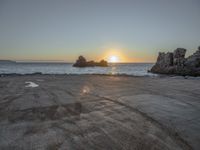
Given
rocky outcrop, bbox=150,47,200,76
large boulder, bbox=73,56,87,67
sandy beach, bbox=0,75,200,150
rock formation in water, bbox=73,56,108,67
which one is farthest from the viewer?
rock formation in water, bbox=73,56,108,67

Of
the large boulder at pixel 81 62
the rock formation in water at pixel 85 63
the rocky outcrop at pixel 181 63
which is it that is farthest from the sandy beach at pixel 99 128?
the rock formation in water at pixel 85 63

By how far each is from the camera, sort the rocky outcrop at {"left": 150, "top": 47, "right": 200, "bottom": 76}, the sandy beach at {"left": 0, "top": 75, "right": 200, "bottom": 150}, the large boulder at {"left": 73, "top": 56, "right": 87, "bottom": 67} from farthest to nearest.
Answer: the large boulder at {"left": 73, "top": 56, "right": 87, "bottom": 67} → the rocky outcrop at {"left": 150, "top": 47, "right": 200, "bottom": 76} → the sandy beach at {"left": 0, "top": 75, "right": 200, "bottom": 150}

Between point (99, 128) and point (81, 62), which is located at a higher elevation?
point (81, 62)

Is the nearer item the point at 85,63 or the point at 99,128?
the point at 99,128

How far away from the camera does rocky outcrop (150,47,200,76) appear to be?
36.4 metres

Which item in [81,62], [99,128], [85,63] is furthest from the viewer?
[85,63]

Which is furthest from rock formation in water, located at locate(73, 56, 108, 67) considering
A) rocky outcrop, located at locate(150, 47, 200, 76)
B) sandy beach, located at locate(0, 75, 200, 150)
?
sandy beach, located at locate(0, 75, 200, 150)

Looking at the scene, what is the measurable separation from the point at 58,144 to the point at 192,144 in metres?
2.63

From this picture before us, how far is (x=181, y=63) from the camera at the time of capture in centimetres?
4188

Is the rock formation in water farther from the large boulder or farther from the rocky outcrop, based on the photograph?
the rocky outcrop

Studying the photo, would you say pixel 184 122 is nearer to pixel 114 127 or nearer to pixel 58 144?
pixel 114 127

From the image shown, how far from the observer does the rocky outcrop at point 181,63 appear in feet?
119

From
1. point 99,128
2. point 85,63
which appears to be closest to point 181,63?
point 99,128

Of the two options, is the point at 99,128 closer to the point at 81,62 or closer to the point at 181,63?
the point at 181,63
